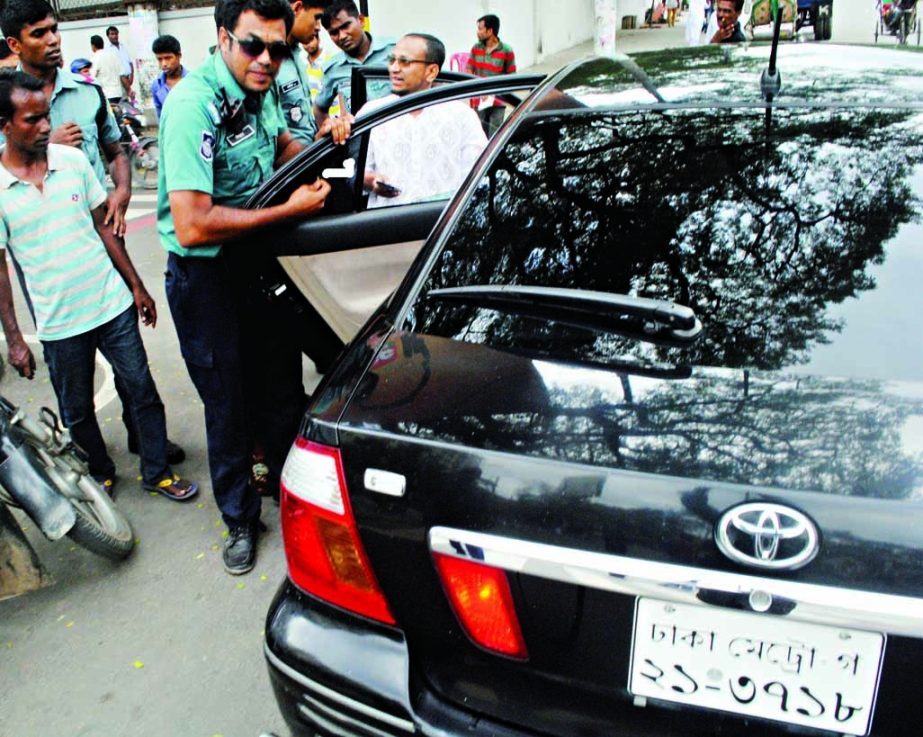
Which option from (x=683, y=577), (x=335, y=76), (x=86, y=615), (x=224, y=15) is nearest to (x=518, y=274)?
(x=683, y=577)

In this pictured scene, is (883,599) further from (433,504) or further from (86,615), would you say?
(86,615)

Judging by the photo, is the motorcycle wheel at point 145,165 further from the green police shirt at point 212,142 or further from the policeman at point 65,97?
the green police shirt at point 212,142

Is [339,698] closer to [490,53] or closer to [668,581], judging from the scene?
[668,581]

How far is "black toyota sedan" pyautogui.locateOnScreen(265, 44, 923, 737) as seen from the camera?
1264mm

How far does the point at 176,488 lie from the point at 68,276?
101 centimetres

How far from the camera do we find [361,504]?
4.94 ft

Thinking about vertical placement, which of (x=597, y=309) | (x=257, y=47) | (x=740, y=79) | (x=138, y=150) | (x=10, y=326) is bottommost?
(x=138, y=150)

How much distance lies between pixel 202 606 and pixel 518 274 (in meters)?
1.92

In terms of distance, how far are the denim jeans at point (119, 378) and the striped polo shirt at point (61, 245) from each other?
0.26 feet

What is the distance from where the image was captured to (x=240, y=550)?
3217 millimetres

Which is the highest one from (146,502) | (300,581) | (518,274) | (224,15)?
(224,15)

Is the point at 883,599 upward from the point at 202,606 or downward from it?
upward

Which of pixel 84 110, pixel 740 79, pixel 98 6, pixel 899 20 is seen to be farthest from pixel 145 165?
pixel 899 20

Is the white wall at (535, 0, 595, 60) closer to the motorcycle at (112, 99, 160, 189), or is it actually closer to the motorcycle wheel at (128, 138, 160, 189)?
the motorcycle at (112, 99, 160, 189)
